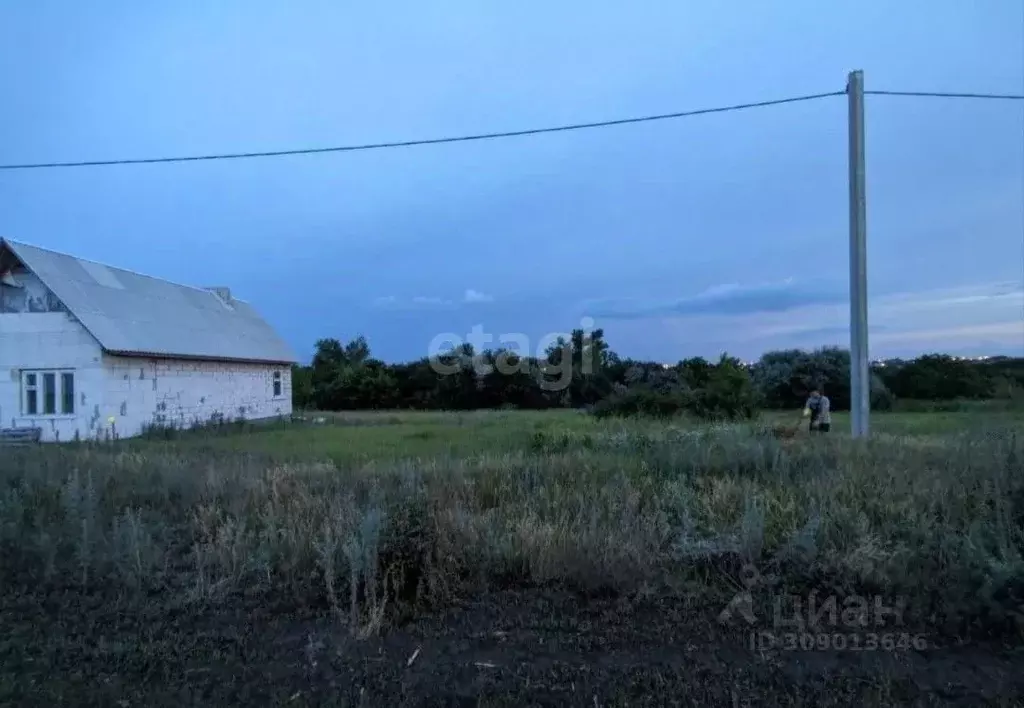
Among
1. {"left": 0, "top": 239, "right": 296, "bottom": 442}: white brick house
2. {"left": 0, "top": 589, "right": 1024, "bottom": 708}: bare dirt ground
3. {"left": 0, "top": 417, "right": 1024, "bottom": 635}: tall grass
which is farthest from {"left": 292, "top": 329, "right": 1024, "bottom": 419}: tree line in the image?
{"left": 0, "top": 589, "right": 1024, "bottom": 708}: bare dirt ground

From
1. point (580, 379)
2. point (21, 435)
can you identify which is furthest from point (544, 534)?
point (580, 379)

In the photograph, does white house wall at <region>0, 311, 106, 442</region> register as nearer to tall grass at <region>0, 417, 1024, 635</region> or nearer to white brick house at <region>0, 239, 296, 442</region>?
white brick house at <region>0, 239, 296, 442</region>

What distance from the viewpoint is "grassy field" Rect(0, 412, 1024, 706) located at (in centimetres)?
371

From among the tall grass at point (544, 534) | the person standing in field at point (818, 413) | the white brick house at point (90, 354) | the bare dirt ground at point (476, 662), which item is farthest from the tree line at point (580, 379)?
the bare dirt ground at point (476, 662)

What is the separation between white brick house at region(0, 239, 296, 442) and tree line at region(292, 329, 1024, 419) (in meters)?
14.8

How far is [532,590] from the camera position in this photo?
196 inches

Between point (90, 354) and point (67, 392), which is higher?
point (90, 354)

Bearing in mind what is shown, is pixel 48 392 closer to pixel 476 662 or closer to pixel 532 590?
pixel 532 590

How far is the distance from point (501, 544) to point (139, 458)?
720 centimetres

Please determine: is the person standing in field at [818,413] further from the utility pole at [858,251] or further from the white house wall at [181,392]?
the white house wall at [181,392]

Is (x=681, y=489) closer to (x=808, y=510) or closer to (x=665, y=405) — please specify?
(x=808, y=510)

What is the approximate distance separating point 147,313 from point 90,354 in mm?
4438

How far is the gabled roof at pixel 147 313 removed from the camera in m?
20.1

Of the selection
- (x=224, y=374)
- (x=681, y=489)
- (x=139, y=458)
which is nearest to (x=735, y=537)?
(x=681, y=489)
